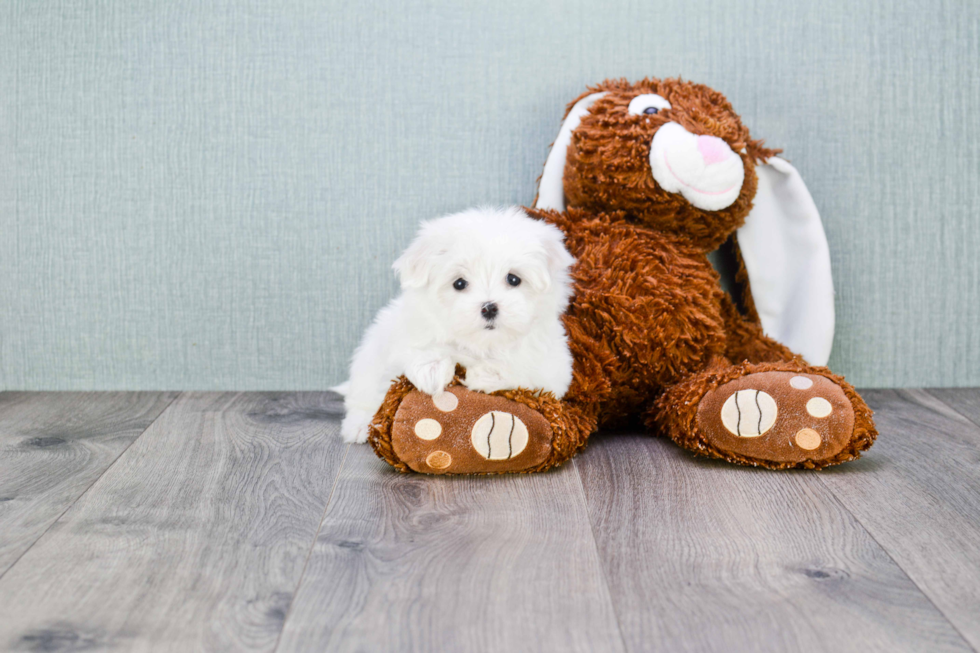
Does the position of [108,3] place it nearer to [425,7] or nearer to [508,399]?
[425,7]

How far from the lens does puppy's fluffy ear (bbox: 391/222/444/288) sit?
118 cm

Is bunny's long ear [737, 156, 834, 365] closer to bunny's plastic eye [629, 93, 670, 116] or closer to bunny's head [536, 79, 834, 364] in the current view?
bunny's head [536, 79, 834, 364]

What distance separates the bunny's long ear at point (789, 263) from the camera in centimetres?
159

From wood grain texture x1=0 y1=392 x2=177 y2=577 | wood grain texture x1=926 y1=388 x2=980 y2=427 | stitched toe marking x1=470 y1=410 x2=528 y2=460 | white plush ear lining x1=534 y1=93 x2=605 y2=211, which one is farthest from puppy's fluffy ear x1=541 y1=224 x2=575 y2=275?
wood grain texture x1=926 y1=388 x2=980 y2=427

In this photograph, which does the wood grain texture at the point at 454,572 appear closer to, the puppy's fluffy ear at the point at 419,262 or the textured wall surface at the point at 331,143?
the puppy's fluffy ear at the point at 419,262

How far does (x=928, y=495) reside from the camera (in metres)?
1.13

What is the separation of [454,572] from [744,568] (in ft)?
1.04

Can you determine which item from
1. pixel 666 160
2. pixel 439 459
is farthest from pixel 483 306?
pixel 666 160

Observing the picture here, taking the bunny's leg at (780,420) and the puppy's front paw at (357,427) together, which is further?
the puppy's front paw at (357,427)

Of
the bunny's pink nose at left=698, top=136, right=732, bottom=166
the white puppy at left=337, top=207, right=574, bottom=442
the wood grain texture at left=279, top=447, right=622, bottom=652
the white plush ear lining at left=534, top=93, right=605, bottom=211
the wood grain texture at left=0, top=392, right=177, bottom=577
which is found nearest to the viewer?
the wood grain texture at left=279, top=447, right=622, bottom=652

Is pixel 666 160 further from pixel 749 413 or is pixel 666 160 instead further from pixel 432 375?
pixel 432 375

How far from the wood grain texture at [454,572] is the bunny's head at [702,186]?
54cm

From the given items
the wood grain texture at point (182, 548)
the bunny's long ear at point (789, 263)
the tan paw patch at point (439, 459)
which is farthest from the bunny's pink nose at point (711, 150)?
the wood grain texture at point (182, 548)

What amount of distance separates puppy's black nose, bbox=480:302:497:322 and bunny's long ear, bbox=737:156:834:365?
2.28 feet
